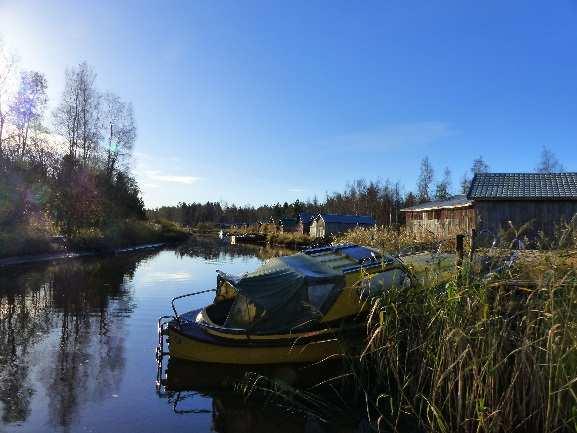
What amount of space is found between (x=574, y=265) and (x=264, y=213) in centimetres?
12780

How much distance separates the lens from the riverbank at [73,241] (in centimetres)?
3163

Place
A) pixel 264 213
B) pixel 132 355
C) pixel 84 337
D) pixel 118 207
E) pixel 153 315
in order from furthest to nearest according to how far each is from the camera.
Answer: pixel 264 213 < pixel 118 207 < pixel 153 315 < pixel 84 337 < pixel 132 355

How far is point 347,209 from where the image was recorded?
8506 cm

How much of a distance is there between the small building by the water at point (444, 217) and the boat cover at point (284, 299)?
1641cm

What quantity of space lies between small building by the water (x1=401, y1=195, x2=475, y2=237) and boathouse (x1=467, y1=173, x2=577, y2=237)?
2.90 ft

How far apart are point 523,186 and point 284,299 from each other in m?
20.8

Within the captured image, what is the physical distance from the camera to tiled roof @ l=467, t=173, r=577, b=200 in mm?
26244

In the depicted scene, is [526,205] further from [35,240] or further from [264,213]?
[264,213]

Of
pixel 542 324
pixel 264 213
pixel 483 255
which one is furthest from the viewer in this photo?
pixel 264 213

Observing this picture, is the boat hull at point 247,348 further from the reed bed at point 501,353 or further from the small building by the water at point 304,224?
the small building by the water at point 304,224

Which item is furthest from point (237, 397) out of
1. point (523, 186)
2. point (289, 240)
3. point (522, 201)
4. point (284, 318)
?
point (289, 240)

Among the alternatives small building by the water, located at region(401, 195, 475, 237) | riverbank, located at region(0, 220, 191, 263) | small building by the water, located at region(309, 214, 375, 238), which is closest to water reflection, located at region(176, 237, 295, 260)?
riverbank, located at region(0, 220, 191, 263)

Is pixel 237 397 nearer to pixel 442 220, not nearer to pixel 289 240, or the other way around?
pixel 442 220

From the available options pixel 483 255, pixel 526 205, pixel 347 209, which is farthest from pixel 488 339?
pixel 347 209
